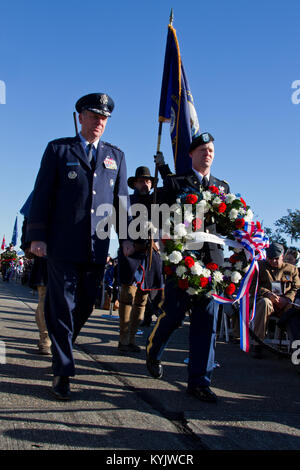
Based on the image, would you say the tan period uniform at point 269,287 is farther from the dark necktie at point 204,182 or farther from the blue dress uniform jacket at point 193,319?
the dark necktie at point 204,182

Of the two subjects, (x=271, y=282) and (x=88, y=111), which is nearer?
(x=88, y=111)

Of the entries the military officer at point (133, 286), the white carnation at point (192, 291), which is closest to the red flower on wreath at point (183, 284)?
the white carnation at point (192, 291)

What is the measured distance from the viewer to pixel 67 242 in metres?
3.66

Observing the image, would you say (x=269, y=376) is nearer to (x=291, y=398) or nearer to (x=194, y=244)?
(x=291, y=398)

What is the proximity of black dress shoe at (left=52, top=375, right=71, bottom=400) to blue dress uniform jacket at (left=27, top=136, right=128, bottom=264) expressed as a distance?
90 cm

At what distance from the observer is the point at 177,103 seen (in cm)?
540

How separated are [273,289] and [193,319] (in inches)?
124

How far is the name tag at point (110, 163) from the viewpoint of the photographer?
3.92m

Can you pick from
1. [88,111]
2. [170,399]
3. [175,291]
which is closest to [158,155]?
[88,111]

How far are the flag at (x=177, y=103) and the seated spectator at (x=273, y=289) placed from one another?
2461 mm

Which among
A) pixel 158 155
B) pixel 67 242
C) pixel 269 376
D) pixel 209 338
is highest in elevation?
pixel 158 155

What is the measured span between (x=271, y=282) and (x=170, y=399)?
3784mm

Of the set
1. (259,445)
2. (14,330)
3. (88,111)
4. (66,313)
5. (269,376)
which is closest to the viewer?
(259,445)

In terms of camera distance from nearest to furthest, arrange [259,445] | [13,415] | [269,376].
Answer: [259,445]
[13,415]
[269,376]
